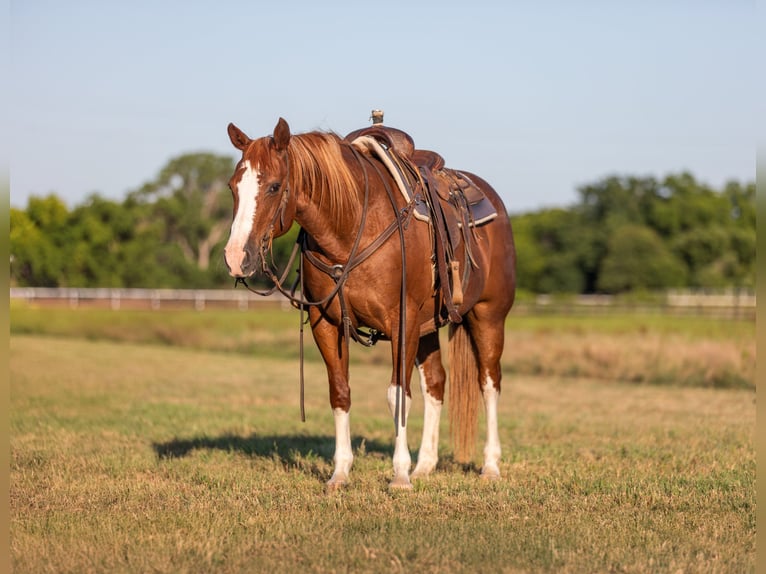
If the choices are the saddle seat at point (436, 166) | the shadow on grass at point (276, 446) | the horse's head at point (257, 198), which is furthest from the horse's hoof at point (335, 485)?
Answer: the saddle seat at point (436, 166)

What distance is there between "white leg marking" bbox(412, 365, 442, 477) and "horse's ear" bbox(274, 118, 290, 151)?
278 centimetres

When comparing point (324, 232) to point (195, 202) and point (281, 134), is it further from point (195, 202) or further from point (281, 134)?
point (195, 202)

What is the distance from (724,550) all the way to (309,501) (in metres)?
2.84

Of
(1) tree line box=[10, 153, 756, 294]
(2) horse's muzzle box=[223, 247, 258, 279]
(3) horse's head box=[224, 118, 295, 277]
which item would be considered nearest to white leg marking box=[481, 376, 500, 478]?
(3) horse's head box=[224, 118, 295, 277]

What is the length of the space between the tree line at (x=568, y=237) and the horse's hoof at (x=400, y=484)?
25650mm

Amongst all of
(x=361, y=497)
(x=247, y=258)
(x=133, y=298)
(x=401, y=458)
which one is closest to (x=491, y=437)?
(x=401, y=458)

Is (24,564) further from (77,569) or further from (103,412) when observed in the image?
(103,412)

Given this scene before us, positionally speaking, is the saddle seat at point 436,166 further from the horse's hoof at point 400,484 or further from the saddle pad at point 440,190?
the horse's hoof at point 400,484

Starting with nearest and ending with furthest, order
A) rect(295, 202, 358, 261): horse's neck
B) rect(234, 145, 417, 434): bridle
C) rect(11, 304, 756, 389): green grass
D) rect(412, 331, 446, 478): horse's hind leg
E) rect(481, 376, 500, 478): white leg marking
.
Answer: rect(295, 202, 358, 261): horse's neck
rect(234, 145, 417, 434): bridle
rect(481, 376, 500, 478): white leg marking
rect(412, 331, 446, 478): horse's hind leg
rect(11, 304, 756, 389): green grass

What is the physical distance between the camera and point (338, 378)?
759 cm

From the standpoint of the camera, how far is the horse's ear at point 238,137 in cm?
675

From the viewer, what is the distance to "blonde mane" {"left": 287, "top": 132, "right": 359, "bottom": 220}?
6.88 meters

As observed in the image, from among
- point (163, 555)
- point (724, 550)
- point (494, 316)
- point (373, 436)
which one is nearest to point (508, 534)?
point (724, 550)

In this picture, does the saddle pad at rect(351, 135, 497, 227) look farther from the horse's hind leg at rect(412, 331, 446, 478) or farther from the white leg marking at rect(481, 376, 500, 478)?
the white leg marking at rect(481, 376, 500, 478)
